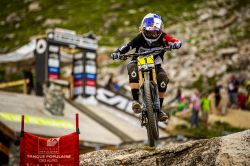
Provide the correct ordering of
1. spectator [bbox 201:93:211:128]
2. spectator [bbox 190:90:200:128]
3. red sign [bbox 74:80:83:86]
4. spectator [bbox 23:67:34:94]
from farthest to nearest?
red sign [bbox 74:80:83:86]
spectator [bbox 23:67:34:94]
spectator [bbox 201:93:211:128]
spectator [bbox 190:90:200:128]

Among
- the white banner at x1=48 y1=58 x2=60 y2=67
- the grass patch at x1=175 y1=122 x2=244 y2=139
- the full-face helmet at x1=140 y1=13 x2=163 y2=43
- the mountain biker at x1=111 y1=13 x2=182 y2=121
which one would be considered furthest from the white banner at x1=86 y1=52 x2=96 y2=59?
the full-face helmet at x1=140 y1=13 x2=163 y2=43

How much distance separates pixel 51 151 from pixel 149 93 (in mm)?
2633

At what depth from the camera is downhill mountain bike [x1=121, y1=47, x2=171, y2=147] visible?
40.0 ft

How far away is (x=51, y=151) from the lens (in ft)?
35.0

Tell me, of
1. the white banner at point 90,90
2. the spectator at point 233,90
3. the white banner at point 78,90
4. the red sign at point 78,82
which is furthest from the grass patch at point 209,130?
the red sign at point 78,82

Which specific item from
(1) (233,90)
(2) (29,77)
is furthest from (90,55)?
(1) (233,90)

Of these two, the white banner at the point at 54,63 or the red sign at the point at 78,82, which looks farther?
the red sign at the point at 78,82

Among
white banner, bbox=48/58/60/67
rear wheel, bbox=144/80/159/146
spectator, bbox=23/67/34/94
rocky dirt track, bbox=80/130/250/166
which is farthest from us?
white banner, bbox=48/58/60/67

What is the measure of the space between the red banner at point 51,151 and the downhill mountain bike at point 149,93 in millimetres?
1938

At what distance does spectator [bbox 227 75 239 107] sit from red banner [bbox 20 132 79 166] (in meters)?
20.4

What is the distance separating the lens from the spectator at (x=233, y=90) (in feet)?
99.9

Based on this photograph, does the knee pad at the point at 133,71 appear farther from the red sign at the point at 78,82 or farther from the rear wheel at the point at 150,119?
the red sign at the point at 78,82

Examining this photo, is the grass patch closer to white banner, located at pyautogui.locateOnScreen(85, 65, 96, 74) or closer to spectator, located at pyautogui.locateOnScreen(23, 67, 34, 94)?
white banner, located at pyautogui.locateOnScreen(85, 65, 96, 74)

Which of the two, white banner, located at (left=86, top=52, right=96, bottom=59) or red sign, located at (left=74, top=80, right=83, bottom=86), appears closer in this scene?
red sign, located at (left=74, top=80, right=83, bottom=86)
